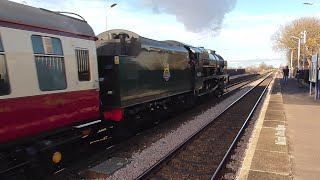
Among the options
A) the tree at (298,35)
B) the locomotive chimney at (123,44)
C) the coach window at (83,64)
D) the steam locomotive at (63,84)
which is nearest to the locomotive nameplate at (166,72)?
the steam locomotive at (63,84)

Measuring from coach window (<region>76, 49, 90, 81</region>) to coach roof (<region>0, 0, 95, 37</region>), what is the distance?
0.42m

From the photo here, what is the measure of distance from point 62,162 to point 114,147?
1.74m

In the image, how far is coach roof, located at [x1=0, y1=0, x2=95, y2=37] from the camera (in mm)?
6027

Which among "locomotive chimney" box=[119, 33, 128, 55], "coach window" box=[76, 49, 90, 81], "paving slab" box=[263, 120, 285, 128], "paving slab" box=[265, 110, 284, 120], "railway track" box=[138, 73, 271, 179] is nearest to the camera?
"railway track" box=[138, 73, 271, 179]

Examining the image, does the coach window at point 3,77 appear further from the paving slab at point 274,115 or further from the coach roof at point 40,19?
the paving slab at point 274,115

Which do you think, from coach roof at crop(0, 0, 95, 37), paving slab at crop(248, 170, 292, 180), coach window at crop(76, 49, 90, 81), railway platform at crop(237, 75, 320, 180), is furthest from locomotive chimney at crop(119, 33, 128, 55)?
paving slab at crop(248, 170, 292, 180)

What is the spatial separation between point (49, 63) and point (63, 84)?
0.58m

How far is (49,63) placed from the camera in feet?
22.6

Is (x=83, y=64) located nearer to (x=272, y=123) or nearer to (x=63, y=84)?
(x=63, y=84)

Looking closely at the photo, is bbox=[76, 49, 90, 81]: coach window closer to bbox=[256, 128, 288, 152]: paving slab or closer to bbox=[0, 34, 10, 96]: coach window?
bbox=[0, 34, 10, 96]: coach window

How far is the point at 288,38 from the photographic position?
77625 mm

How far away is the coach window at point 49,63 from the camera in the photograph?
660 cm

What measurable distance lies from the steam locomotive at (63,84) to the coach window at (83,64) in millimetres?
22

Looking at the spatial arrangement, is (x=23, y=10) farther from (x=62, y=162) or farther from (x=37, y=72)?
(x=62, y=162)
